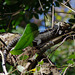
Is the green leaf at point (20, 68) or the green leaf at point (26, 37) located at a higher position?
the green leaf at point (26, 37)

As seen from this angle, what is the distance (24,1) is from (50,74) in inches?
16.9

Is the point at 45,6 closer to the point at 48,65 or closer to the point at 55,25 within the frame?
the point at 55,25

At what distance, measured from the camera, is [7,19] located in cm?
86

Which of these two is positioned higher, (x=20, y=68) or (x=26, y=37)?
(x=26, y=37)

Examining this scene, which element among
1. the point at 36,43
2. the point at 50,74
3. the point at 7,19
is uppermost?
the point at 7,19

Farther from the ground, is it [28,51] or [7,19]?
[7,19]

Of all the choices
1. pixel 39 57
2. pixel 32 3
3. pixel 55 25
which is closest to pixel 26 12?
pixel 32 3

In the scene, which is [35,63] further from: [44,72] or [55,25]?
[55,25]

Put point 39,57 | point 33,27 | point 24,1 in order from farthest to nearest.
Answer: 1. point 24,1
2. point 39,57
3. point 33,27

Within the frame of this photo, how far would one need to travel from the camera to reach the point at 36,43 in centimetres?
69

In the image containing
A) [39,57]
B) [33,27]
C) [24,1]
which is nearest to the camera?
[33,27]

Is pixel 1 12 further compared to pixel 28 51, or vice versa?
pixel 1 12

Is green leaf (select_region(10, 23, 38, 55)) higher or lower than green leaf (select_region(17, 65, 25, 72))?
higher

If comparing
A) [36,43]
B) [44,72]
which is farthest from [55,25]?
[44,72]
